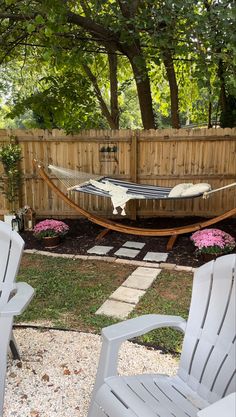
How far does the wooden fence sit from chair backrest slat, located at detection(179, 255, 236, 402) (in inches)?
157

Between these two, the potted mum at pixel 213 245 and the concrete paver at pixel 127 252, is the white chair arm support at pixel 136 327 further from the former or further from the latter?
the concrete paver at pixel 127 252

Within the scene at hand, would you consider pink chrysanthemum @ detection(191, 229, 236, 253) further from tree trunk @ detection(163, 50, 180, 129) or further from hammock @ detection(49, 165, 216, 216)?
tree trunk @ detection(163, 50, 180, 129)

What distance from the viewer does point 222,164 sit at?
5.31 m

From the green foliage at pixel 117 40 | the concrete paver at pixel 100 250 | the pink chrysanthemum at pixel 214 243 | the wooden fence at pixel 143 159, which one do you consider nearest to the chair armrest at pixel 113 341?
the green foliage at pixel 117 40

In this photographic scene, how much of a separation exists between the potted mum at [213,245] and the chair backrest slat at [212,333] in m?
2.38

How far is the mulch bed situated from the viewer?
13.6 ft

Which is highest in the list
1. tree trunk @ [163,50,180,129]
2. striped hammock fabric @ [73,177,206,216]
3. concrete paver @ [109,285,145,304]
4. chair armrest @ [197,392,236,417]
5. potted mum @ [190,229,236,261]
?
tree trunk @ [163,50,180,129]

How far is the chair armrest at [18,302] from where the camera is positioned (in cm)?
161

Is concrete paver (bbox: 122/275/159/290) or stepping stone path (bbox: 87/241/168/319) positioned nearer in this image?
stepping stone path (bbox: 87/241/168/319)

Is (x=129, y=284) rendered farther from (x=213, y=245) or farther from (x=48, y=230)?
(x=48, y=230)

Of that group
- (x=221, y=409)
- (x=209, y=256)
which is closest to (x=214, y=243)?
(x=209, y=256)

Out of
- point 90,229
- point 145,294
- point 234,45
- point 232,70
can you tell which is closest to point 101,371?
point 145,294

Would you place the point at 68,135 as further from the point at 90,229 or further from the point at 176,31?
the point at 176,31

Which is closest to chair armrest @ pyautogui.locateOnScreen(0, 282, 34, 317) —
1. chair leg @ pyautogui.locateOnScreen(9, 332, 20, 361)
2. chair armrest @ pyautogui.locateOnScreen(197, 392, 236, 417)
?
chair leg @ pyautogui.locateOnScreen(9, 332, 20, 361)
